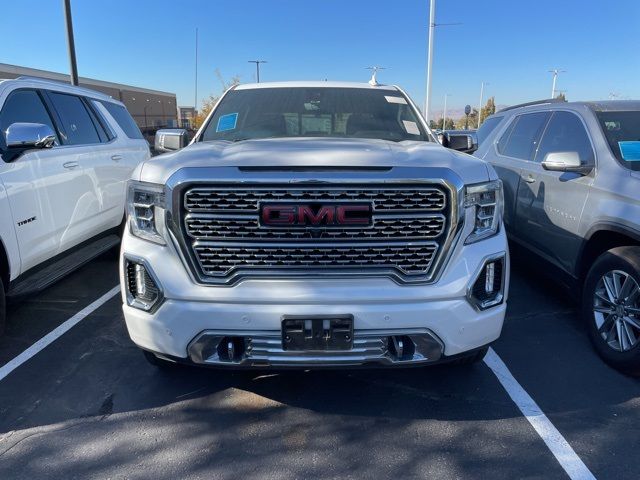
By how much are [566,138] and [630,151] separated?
31.0 inches

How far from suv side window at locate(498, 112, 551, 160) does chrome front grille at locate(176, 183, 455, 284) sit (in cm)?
308

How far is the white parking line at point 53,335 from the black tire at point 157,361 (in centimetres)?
108

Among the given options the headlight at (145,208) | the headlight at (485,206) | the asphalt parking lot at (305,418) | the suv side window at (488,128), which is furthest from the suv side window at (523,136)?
the headlight at (145,208)

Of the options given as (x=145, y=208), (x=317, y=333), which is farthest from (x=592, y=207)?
(x=145, y=208)

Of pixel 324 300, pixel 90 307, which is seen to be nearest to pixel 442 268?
pixel 324 300

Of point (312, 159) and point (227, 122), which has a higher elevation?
point (227, 122)

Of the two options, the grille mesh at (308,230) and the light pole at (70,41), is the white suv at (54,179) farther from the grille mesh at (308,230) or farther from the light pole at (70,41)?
the light pole at (70,41)

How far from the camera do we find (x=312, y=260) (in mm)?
2668

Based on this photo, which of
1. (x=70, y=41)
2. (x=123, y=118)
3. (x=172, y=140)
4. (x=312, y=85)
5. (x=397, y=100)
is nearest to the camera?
(x=172, y=140)

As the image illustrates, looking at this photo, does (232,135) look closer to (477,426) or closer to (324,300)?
(324,300)

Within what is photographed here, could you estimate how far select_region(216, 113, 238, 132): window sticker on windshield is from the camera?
13.1 feet

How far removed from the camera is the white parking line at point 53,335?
362 cm

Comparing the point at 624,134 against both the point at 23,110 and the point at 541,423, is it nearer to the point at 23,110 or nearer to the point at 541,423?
the point at 541,423

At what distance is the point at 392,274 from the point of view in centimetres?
265
